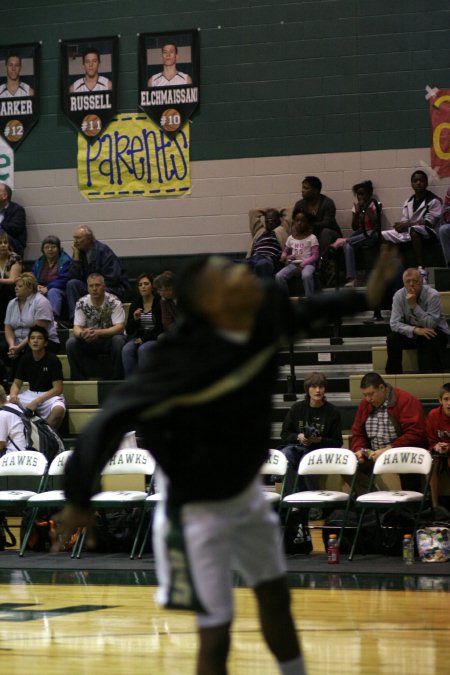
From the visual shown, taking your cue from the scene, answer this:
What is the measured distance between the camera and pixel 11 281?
12.5m

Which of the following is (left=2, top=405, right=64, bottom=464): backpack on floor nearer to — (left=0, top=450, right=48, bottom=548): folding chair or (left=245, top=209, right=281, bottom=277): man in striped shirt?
(left=0, top=450, right=48, bottom=548): folding chair

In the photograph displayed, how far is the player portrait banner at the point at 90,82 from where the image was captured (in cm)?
1386

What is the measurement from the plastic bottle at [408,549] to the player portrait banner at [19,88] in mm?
8040

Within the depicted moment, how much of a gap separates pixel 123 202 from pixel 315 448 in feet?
18.4

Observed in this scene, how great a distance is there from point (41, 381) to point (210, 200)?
12.1ft

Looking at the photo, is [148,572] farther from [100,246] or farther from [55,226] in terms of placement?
[55,226]

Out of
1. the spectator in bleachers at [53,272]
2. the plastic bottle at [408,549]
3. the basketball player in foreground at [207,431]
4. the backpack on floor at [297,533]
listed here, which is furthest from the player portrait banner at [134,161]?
the basketball player in foreground at [207,431]

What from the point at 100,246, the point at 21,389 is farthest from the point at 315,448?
the point at 100,246

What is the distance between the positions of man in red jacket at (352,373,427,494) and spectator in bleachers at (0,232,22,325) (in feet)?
16.0

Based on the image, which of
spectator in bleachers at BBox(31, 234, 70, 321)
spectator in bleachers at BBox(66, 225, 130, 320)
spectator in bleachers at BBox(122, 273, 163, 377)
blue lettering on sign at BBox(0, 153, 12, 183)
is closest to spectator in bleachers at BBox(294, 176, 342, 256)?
spectator in bleachers at BBox(122, 273, 163, 377)

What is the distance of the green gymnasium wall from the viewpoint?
13031mm

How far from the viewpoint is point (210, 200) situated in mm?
13617

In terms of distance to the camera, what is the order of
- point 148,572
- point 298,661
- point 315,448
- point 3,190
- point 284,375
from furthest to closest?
point 3,190
point 284,375
point 315,448
point 148,572
point 298,661

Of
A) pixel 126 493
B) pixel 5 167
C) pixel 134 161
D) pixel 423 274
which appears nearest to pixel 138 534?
pixel 126 493
